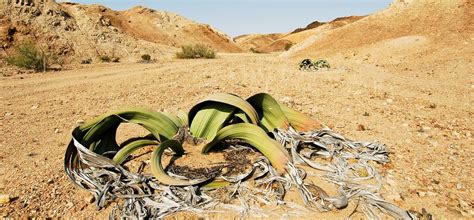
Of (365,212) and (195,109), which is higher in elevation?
(195,109)

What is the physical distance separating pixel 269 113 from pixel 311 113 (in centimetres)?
162

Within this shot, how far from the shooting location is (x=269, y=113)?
315 cm

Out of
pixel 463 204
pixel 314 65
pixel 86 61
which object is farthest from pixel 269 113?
pixel 86 61

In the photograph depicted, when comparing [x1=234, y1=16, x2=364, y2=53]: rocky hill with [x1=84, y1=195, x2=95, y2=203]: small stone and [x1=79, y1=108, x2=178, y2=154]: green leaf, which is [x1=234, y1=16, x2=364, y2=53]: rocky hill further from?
[x1=84, y1=195, x2=95, y2=203]: small stone

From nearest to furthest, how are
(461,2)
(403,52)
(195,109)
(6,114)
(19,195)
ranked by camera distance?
(19,195) → (195,109) → (6,114) → (403,52) → (461,2)

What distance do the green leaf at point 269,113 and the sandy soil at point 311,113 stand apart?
3.18ft

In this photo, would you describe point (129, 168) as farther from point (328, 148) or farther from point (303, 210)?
point (328, 148)

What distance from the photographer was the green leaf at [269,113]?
3.09 metres

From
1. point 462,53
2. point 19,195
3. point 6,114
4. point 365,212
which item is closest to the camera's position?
point 365,212

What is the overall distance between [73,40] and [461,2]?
16.1 meters

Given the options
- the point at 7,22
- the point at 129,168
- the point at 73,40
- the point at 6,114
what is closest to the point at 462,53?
the point at 129,168

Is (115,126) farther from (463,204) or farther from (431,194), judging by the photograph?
(463,204)

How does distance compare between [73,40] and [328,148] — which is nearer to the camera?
[328,148]

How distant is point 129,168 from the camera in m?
2.79
